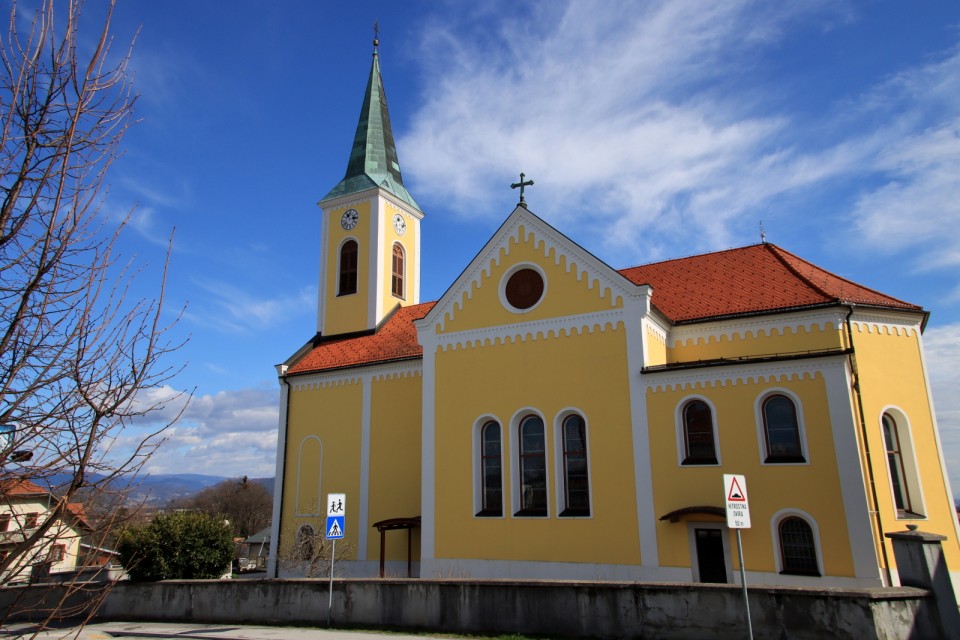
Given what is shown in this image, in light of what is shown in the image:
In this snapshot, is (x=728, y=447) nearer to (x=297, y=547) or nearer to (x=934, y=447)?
(x=934, y=447)

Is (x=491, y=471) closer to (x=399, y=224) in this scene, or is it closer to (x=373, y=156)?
(x=399, y=224)

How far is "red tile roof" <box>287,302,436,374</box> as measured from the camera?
2641cm

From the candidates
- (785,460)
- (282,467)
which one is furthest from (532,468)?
(282,467)

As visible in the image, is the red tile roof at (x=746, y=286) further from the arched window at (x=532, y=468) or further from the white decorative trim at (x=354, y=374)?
the white decorative trim at (x=354, y=374)

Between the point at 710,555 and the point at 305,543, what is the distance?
1504 cm

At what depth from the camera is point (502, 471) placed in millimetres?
20219

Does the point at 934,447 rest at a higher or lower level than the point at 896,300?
lower

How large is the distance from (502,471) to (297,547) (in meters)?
9.56

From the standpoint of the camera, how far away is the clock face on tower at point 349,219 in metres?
31.7

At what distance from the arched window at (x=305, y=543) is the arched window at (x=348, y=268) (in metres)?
10.8

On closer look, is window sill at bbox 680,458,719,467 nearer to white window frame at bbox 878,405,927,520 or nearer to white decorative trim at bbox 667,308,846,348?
white window frame at bbox 878,405,927,520

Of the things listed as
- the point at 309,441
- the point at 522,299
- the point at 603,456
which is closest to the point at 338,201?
the point at 309,441

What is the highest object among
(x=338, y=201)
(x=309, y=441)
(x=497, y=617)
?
(x=338, y=201)

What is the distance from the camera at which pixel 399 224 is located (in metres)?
32.4
